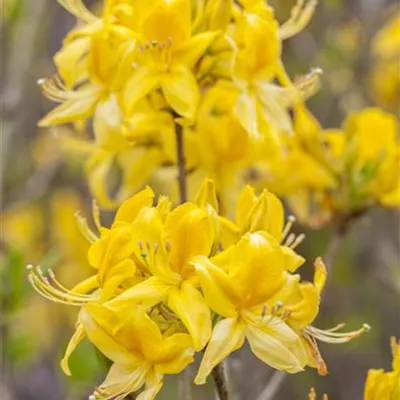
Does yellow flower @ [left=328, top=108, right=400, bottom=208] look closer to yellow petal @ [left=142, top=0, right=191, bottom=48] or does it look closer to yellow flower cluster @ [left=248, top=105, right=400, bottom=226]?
yellow flower cluster @ [left=248, top=105, right=400, bottom=226]

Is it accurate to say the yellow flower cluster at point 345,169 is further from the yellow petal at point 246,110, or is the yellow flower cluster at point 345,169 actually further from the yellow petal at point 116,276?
the yellow petal at point 116,276

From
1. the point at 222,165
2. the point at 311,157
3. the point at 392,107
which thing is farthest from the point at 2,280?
the point at 392,107

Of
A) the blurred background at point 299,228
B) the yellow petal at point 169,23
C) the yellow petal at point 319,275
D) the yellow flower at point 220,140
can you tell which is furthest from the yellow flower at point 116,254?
the blurred background at point 299,228

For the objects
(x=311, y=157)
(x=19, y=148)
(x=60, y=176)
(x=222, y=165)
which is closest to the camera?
(x=222, y=165)

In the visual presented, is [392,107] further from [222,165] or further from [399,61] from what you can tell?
[222,165]

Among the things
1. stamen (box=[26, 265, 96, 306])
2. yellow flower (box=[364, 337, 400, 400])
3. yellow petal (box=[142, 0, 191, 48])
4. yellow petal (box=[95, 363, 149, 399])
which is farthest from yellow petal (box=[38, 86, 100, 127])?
yellow flower (box=[364, 337, 400, 400])

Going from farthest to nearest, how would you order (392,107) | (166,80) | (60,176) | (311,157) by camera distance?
(60,176)
(392,107)
(311,157)
(166,80)
